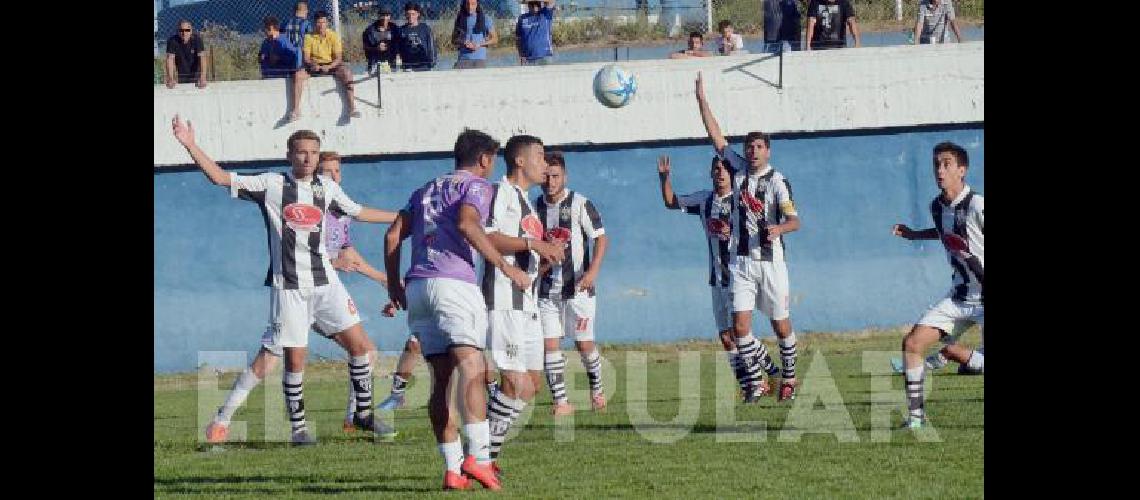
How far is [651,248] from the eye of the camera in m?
26.3

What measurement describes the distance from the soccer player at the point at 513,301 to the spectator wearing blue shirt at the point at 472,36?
1349 centimetres

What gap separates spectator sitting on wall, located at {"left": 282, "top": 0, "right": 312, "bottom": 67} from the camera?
25.4 meters

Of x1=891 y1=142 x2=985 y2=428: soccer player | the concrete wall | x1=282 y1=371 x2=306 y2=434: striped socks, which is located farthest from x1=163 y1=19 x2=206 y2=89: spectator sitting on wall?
x1=891 y1=142 x2=985 y2=428: soccer player

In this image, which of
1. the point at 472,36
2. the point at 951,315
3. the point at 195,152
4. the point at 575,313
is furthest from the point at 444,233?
the point at 472,36

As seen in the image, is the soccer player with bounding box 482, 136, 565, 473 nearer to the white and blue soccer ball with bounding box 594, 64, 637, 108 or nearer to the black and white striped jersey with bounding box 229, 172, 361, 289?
the black and white striped jersey with bounding box 229, 172, 361, 289

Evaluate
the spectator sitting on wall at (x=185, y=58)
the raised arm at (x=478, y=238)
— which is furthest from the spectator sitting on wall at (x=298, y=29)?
the raised arm at (x=478, y=238)

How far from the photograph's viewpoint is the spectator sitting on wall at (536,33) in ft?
83.2

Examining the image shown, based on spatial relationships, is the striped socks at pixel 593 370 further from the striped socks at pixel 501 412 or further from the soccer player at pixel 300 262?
the striped socks at pixel 501 412

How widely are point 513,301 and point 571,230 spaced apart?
4.46m

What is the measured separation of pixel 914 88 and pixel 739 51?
2544mm

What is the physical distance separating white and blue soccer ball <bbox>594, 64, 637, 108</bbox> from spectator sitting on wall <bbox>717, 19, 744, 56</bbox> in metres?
2.34

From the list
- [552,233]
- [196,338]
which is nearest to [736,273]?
[552,233]

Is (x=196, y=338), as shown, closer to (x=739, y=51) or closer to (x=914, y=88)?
(x=739, y=51)

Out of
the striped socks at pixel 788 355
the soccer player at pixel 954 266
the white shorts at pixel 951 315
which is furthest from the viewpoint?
the striped socks at pixel 788 355
